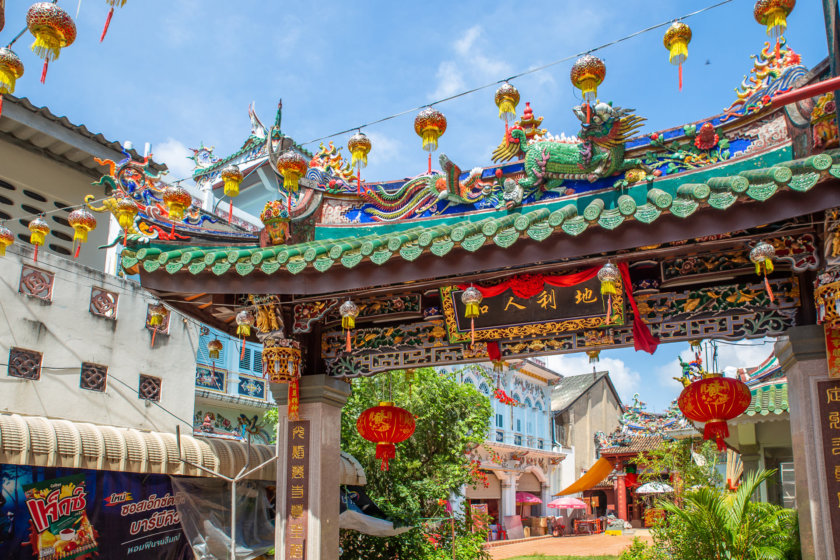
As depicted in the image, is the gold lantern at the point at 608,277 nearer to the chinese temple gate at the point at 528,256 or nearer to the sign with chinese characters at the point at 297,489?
the chinese temple gate at the point at 528,256

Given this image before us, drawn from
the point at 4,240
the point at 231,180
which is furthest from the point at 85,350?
the point at 231,180

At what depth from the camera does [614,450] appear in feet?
107

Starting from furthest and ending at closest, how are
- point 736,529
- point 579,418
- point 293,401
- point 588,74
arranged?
1. point 579,418
2. point 293,401
3. point 736,529
4. point 588,74

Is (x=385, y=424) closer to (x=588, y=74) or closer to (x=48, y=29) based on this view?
(x=588, y=74)

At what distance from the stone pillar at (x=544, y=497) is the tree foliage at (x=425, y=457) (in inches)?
957

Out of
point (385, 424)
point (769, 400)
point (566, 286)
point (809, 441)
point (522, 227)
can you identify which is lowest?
point (809, 441)

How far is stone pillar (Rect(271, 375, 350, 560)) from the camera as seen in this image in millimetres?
7566

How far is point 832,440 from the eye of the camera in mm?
5711

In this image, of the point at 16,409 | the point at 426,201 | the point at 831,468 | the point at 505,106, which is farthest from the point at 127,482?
the point at 831,468

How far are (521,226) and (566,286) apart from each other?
3.71 ft

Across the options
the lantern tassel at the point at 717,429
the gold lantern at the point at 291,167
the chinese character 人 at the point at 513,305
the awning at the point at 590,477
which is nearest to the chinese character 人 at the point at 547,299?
the chinese character 人 at the point at 513,305

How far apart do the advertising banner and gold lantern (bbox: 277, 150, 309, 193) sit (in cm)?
513

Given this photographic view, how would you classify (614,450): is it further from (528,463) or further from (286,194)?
(286,194)

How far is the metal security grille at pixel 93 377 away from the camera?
11688 millimetres
